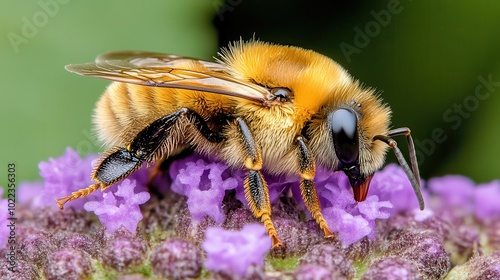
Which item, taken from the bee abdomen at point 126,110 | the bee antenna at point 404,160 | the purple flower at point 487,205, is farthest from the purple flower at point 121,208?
the purple flower at point 487,205

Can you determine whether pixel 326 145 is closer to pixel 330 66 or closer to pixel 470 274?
pixel 330 66

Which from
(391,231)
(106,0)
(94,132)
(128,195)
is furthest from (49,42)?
(391,231)

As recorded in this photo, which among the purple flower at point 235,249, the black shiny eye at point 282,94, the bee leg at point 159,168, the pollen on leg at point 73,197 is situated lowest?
the pollen on leg at point 73,197

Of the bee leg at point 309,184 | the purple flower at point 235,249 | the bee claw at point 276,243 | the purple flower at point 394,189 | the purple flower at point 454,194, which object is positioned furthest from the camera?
the purple flower at point 454,194

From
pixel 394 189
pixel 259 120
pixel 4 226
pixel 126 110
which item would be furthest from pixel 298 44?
pixel 4 226

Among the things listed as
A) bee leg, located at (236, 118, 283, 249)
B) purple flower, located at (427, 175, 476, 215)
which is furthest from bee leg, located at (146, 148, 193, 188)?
purple flower, located at (427, 175, 476, 215)

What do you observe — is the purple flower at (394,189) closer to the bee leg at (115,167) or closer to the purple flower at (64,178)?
the bee leg at (115,167)
